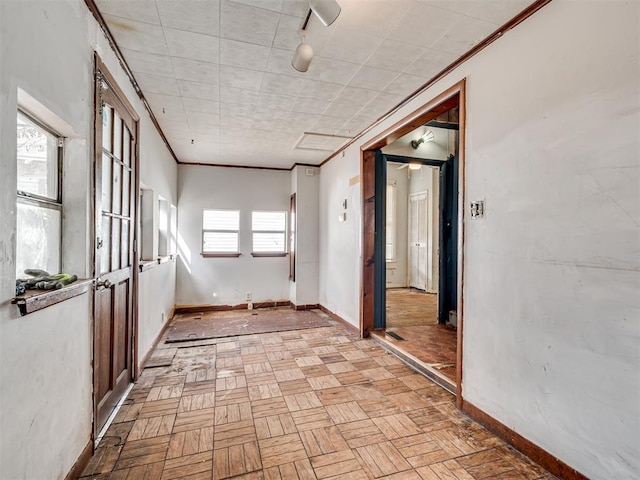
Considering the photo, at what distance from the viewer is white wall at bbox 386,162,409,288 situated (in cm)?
745

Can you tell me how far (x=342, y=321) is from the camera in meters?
4.38

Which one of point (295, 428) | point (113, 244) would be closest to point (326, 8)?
point (113, 244)

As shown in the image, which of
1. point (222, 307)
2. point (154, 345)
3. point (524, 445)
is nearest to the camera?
point (524, 445)

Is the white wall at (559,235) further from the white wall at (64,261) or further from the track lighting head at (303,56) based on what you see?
the white wall at (64,261)

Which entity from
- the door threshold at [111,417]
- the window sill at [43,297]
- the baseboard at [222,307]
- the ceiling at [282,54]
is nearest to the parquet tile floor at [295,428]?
the door threshold at [111,417]

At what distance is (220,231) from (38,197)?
405 centimetres

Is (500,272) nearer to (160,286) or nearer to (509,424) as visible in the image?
(509,424)

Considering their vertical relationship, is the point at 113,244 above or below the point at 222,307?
above

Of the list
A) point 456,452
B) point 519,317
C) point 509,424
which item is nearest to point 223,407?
point 456,452

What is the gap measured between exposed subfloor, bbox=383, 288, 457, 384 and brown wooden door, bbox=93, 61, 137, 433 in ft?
8.30

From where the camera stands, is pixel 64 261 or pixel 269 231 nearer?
pixel 64 261

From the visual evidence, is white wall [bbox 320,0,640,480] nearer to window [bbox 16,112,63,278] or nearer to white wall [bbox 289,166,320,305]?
window [bbox 16,112,63,278]

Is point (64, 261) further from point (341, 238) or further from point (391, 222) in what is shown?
point (391, 222)

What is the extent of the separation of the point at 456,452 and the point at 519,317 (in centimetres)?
86
